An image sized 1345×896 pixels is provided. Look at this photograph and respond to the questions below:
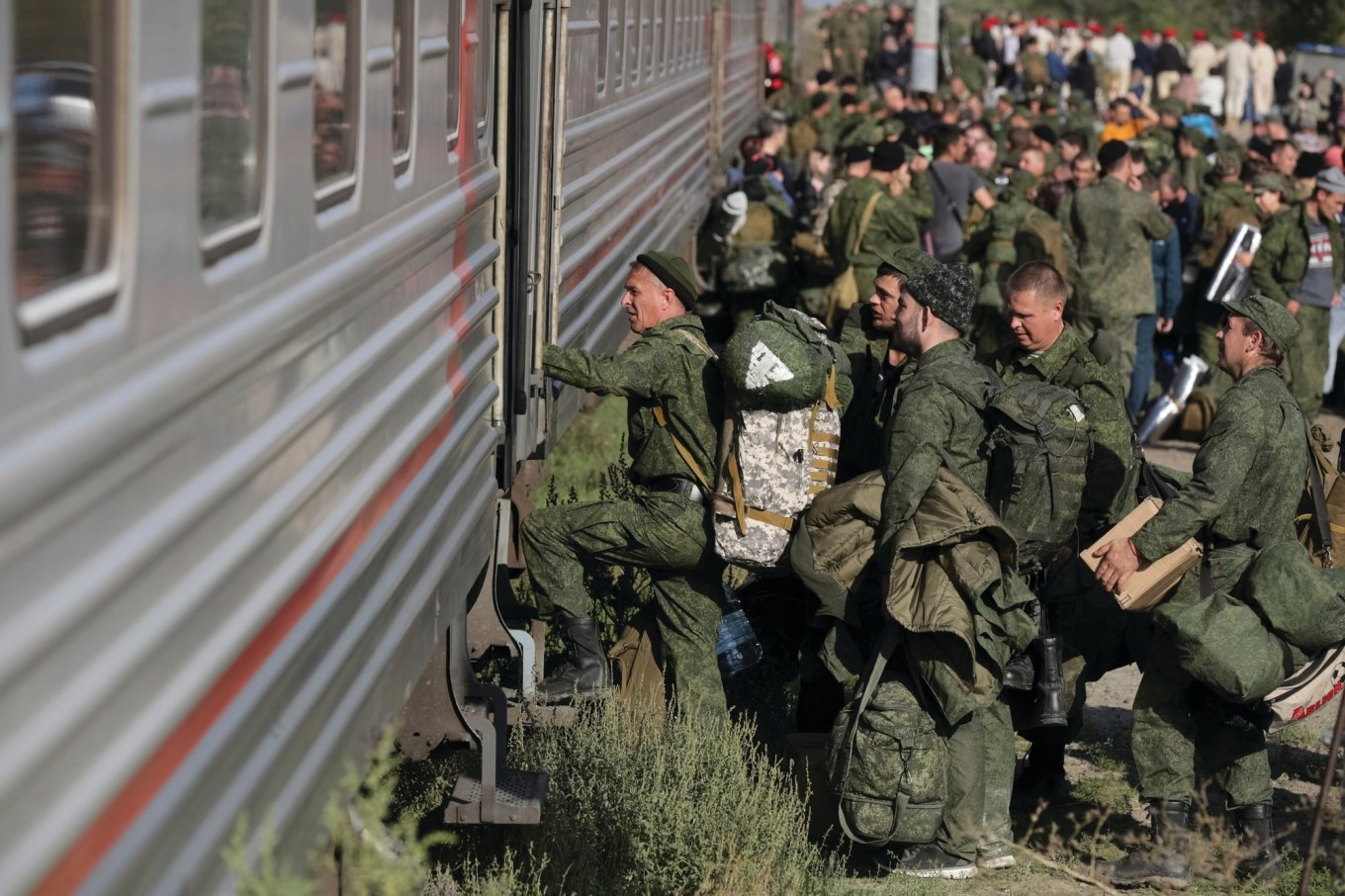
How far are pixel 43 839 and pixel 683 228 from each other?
37.4ft

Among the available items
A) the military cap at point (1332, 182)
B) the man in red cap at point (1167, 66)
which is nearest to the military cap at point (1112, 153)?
the military cap at point (1332, 182)

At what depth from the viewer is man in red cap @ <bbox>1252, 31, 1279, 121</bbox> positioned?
34.8m

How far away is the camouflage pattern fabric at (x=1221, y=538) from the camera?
17.5ft

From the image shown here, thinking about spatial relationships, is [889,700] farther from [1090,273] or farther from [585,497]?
[1090,273]

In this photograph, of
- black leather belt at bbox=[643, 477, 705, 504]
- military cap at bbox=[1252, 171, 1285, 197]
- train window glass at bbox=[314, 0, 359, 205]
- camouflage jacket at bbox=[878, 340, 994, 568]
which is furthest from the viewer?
military cap at bbox=[1252, 171, 1285, 197]

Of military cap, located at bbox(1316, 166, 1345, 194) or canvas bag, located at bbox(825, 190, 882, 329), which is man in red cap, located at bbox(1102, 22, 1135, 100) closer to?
military cap, located at bbox(1316, 166, 1345, 194)

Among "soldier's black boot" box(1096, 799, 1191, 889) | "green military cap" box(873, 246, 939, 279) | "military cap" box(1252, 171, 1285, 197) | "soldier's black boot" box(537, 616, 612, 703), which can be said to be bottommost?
"soldier's black boot" box(1096, 799, 1191, 889)

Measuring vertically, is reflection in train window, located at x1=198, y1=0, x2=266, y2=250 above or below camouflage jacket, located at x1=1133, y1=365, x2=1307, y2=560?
above

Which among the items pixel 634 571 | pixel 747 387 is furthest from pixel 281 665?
pixel 634 571

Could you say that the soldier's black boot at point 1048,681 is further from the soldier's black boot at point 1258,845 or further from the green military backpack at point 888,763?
the soldier's black boot at point 1258,845

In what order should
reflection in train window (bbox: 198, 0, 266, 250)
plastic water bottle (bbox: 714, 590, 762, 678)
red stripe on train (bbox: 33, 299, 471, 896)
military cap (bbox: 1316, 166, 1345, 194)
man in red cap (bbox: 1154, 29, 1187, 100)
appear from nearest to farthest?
red stripe on train (bbox: 33, 299, 471, 896)
reflection in train window (bbox: 198, 0, 266, 250)
plastic water bottle (bbox: 714, 590, 762, 678)
military cap (bbox: 1316, 166, 1345, 194)
man in red cap (bbox: 1154, 29, 1187, 100)

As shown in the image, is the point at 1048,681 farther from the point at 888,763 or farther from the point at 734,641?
the point at 734,641

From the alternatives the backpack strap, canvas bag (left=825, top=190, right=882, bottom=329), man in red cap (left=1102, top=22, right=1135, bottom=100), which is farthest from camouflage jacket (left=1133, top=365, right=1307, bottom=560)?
man in red cap (left=1102, top=22, right=1135, bottom=100)

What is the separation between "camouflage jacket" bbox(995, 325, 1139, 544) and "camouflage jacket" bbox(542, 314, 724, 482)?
35.4 inches
